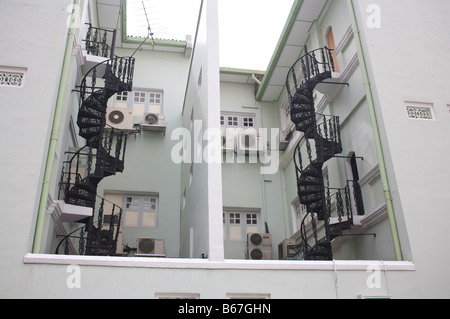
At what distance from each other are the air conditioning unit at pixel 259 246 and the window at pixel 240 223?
0.89m

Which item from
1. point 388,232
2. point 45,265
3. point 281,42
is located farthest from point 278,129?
point 45,265

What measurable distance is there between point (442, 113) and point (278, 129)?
351 inches

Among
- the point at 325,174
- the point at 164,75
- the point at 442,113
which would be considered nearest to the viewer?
the point at 442,113

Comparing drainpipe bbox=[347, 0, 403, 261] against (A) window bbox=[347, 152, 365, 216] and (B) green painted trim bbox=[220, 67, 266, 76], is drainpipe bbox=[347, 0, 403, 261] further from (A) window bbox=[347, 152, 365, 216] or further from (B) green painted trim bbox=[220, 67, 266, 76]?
(B) green painted trim bbox=[220, 67, 266, 76]

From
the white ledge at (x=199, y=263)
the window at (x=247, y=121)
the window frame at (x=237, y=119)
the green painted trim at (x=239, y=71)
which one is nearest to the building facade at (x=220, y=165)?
the white ledge at (x=199, y=263)

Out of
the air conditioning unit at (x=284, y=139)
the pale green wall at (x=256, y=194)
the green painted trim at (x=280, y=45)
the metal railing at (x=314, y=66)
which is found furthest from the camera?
the air conditioning unit at (x=284, y=139)

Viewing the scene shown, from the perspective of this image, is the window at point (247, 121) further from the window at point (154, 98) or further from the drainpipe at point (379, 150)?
the drainpipe at point (379, 150)

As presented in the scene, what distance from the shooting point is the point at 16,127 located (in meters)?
9.40

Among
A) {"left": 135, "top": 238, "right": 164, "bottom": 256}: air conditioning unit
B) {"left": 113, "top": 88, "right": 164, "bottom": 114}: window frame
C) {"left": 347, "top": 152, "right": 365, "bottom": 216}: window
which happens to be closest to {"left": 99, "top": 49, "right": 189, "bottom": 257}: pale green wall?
{"left": 113, "top": 88, "right": 164, "bottom": 114}: window frame

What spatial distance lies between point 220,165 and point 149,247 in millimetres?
6550

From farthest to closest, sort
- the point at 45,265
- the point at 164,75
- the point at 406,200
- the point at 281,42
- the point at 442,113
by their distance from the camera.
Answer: the point at 164,75
the point at 281,42
the point at 442,113
the point at 406,200
the point at 45,265

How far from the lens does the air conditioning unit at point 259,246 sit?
1658 centimetres

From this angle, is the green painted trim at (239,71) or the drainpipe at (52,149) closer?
the drainpipe at (52,149)

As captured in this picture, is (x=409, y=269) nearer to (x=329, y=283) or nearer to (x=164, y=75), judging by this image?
(x=329, y=283)
